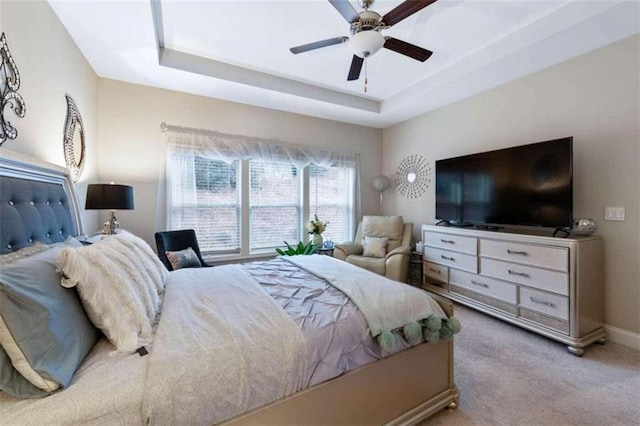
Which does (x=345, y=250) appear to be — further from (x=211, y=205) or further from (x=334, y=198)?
(x=211, y=205)

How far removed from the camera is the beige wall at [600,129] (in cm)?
232

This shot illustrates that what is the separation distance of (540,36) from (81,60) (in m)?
4.28

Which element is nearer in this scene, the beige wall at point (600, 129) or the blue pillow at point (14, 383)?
the blue pillow at point (14, 383)

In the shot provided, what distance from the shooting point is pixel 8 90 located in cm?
142

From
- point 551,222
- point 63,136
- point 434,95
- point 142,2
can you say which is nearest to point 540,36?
point 434,95

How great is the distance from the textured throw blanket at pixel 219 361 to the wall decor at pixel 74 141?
68.1 inches

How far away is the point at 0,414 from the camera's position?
754 millimetres

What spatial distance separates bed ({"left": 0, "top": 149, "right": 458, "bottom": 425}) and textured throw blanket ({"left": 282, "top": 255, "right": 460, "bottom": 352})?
0.04 metres

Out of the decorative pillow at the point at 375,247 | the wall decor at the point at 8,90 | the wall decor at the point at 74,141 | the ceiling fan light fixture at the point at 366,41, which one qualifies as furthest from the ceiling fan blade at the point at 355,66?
the wall decor at the point at 74,141

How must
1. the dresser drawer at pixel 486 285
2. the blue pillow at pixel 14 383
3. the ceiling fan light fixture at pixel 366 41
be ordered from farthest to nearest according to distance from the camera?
the dresser drawer at pixel 486 285 → the ceiling fan light fixture at pixel 366 41 → the blue pillow at pixel 14 383

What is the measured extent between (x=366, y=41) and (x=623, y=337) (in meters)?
3.32

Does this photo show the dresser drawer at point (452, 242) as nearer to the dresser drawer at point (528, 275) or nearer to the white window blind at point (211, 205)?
the dresser drawer at point (528, 275)

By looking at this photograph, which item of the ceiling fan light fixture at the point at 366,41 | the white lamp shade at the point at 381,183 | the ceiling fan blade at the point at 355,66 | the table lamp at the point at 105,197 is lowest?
the table lamp at the point at 105,197

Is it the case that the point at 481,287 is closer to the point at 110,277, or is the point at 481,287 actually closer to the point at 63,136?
the point at 110,277
